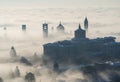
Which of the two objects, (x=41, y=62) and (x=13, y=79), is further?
(x=41, y=62)

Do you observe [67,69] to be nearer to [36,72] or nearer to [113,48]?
[36,72]

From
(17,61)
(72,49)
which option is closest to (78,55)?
(72,49)

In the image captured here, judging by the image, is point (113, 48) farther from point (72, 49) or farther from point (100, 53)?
point (72, 49)

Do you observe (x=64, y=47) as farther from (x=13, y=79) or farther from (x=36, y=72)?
(x=13, y=79)

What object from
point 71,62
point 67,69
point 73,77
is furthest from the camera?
point 71,62

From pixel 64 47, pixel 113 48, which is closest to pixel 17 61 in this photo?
pixel 64 47

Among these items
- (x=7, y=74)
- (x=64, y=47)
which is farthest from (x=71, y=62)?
(x=7, y=74)

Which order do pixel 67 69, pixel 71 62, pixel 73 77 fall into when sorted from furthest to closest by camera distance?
1. pixel 71 62
2. pixel 67 69
3. pixel 73 77

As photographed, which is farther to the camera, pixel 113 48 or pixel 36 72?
pixel 113 48
